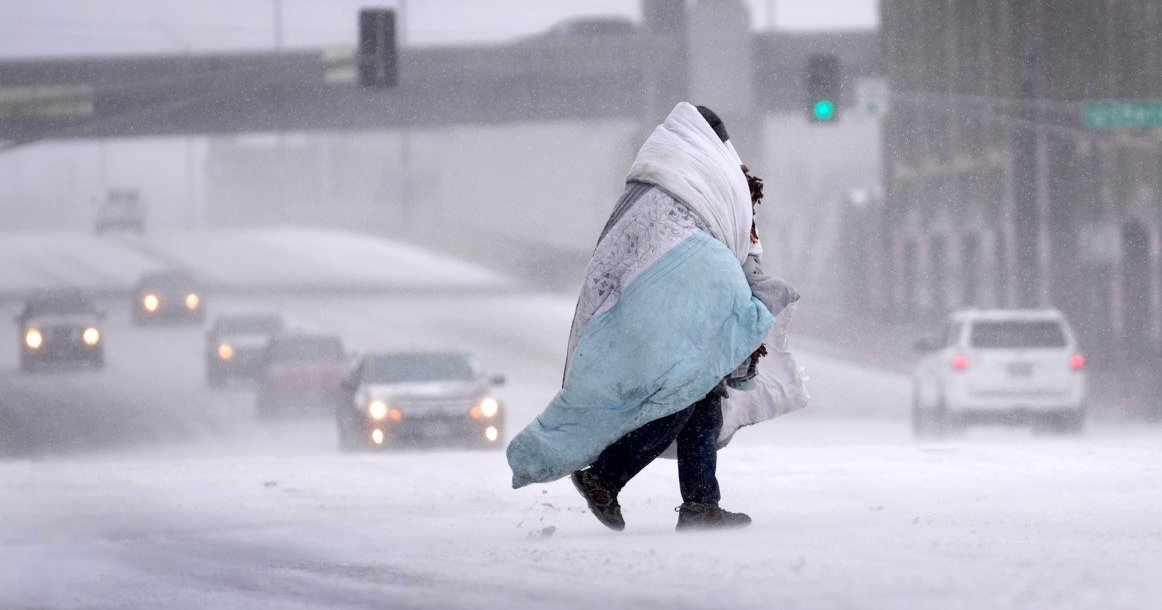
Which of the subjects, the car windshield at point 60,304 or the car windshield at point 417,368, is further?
the car windshield at point 60,304

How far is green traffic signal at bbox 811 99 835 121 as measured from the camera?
31984 mm

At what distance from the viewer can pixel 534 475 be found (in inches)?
272

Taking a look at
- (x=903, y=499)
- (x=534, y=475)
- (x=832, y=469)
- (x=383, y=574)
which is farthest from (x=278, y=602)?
(x=832, y=469)

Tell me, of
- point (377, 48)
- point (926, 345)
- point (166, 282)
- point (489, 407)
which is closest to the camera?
Result: point (489, 407)

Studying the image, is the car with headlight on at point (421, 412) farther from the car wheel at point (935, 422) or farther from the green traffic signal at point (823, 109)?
the green traffic signal at point (823, 109)

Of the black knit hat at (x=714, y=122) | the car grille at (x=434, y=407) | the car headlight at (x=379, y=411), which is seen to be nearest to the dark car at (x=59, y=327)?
the car headlight at (x=379, y=411)

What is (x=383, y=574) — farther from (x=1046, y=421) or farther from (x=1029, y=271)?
(x=1029, y=271)

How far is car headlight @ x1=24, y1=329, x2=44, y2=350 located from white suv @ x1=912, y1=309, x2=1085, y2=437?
22578mm

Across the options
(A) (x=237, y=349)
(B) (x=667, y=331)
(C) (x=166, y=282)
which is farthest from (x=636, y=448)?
(C) (x=166, y=282)

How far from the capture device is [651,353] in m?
6.69

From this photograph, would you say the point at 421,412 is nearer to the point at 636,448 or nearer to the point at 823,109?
the point at 823,109

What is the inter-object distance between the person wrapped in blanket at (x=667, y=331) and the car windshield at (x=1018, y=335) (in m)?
16.7

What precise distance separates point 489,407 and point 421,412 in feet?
2.50

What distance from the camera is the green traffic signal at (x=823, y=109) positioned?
31984 millimetres
